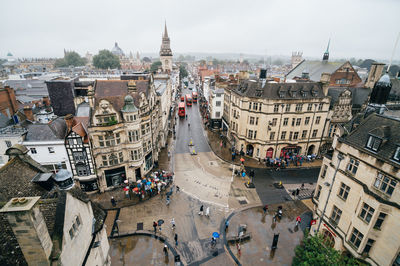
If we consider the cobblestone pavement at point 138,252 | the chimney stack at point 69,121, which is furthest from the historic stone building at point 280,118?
the chimney stack at point 69,121

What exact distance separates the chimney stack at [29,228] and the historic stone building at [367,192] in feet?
72.8

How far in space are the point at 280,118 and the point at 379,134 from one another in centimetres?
2245

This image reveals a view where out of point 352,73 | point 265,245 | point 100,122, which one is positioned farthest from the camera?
point 352,73

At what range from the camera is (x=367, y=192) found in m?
16.3

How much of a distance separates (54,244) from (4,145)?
2425 cm

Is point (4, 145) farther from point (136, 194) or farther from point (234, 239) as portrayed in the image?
point (234, 239)

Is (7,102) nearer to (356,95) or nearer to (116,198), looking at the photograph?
(116,198)

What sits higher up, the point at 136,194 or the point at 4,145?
the point at 4,145

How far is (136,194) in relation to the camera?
31188 mm

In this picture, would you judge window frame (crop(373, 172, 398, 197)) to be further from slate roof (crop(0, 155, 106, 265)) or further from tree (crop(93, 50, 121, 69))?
tree (crop(93, 50, 121, 69))

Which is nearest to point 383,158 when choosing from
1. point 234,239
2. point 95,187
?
point 234,239

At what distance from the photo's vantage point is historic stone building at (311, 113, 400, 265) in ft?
49.4

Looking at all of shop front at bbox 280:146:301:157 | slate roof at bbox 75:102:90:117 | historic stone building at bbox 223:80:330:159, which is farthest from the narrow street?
slate roof at bbox 75:102:90:117

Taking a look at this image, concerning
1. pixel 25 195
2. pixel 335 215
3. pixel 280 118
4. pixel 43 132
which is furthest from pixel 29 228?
pixel 280 118
